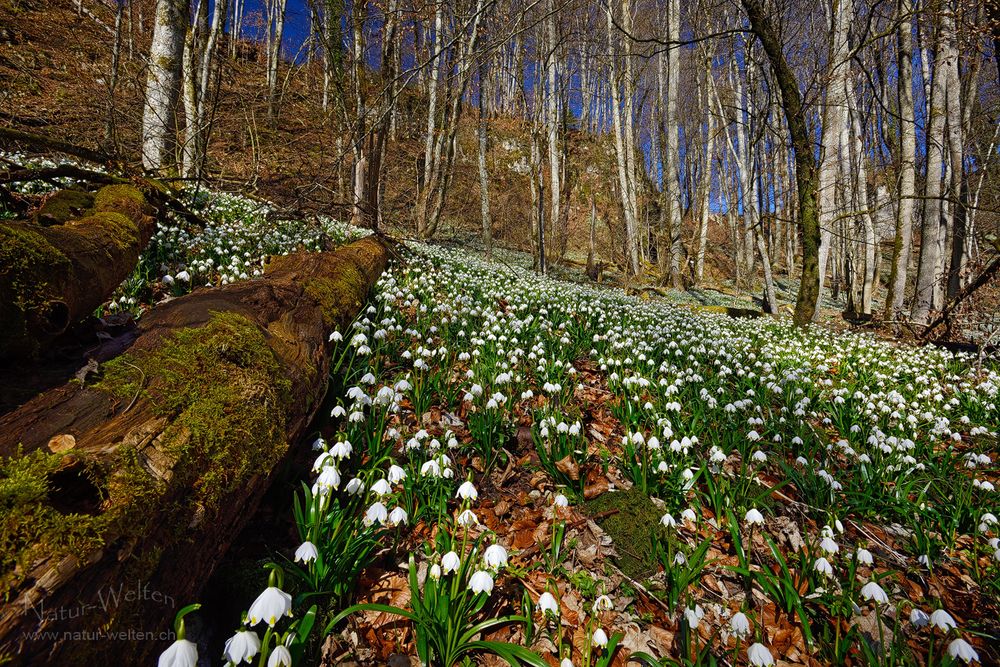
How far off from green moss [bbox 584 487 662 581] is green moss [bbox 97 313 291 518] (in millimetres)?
1896

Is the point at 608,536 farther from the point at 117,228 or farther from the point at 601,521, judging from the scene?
the point at 117,228

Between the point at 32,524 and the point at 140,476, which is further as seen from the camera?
the point at 140,476

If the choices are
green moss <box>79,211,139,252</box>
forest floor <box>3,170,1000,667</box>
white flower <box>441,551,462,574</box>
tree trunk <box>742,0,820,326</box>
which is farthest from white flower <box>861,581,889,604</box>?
tree trunk <box>742,0,820,326</box>

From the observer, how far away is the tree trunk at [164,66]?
23.5ft

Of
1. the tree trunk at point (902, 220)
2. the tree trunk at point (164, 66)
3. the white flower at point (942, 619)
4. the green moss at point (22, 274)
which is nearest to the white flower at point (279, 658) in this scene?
the green moss at point (22, 274)

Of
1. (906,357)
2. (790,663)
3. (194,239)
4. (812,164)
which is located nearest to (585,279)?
(812,164)

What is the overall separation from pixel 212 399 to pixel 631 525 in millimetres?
2342

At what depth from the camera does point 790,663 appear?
77.9 inches

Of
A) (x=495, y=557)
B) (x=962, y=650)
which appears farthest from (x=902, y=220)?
(x=495, y=557)

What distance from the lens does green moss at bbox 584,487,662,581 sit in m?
2.27

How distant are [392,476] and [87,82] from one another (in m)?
18.0

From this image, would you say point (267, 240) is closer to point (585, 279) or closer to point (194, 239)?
point (194, 239)

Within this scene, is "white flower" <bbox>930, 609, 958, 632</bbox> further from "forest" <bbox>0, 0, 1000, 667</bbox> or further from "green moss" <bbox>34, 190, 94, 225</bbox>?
"green moss" <bbox>34, 190, 94, 225</bbox>

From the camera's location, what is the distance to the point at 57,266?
7.64 feet
